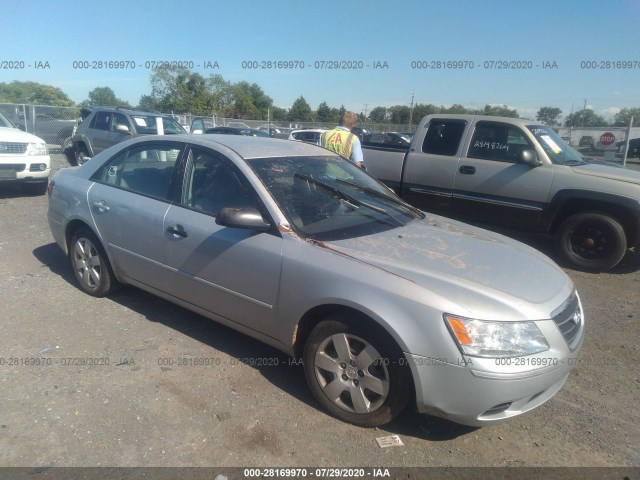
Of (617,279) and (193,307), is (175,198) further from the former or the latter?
(617,279)

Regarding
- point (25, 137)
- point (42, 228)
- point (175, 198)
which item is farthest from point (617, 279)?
Answer: point (25, 137)

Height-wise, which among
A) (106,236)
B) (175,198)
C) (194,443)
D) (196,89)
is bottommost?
(194,443)

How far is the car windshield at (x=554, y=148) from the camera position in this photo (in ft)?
20.9

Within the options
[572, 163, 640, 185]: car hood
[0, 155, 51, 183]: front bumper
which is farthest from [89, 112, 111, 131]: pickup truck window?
[572, 163, 640, 185]: car hood

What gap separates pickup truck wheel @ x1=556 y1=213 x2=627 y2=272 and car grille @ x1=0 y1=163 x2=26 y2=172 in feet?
30.5

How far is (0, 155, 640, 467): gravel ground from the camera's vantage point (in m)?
2.69

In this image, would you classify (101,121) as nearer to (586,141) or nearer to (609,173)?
(609,173)

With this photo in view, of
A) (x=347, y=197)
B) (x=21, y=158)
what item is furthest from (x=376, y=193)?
(x=21, y=158)

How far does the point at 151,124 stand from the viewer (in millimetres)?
13055

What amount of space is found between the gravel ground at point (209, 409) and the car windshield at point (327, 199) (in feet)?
3.74

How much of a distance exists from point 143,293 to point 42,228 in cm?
341

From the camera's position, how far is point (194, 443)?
8.98 ft

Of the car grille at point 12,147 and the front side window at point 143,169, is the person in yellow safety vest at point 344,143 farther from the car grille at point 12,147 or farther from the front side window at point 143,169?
the car grille at point 12,147

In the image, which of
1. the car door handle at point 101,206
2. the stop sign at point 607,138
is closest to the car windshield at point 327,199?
the car door handle at point 101,206
